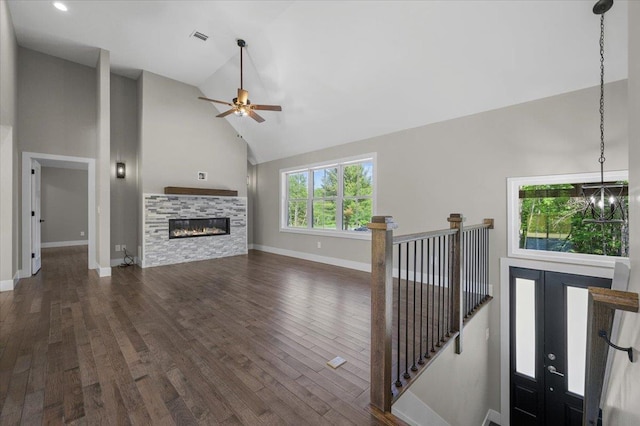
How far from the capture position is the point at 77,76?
5016 mm

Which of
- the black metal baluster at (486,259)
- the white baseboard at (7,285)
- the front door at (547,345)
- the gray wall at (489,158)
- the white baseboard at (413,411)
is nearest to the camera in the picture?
the white baseboard at (413,411)

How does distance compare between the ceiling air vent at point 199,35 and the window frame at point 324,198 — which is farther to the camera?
the window frame at point 324,198

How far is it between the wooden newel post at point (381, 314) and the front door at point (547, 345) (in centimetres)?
268

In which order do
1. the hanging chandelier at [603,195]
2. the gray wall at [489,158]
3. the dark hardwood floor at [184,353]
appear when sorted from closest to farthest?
the dark hardwood floor at [184,353], the hanging chandelier at [603,195], the gray wall at [489,158]

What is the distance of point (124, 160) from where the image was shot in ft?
18.1

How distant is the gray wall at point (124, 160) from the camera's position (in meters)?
5.39

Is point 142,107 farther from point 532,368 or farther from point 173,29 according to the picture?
point 532,368

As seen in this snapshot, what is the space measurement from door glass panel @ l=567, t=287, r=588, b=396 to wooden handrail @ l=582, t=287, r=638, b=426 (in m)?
2.62

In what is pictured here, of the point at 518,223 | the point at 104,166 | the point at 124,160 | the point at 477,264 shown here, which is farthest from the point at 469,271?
the point at 124,160

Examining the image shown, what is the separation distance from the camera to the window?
5090 millimetres

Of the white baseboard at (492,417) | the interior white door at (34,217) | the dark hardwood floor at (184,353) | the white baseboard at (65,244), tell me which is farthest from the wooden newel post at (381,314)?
the white baseboard at (65,244)

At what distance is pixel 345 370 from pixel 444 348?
1037 millimetres

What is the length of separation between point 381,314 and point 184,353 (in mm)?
1659

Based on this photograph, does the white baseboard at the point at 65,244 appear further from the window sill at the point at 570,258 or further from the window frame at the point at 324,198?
the window sill at the point at 570,258
